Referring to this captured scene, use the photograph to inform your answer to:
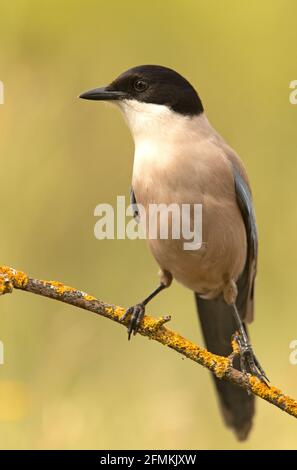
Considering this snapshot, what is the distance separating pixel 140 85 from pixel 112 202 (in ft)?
5.27

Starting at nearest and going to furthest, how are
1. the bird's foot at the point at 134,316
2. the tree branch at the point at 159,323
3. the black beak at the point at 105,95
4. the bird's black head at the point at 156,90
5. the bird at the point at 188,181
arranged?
the tree branch at the point at 159,323
the bird's foot at the point at 134,316
the bird at the point at 188,181
the bird's black head at the point at 156,90
the black beak at the point at 105,95

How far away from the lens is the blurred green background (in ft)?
18.3

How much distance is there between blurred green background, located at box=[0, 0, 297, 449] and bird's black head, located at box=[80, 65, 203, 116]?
53.1 inches

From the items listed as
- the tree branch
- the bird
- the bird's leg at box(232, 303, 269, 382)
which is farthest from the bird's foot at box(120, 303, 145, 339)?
the bird's leg at box(232, 303, 269, 382)

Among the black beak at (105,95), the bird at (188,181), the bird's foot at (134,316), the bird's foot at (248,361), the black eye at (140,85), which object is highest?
the black eye at (140,85)

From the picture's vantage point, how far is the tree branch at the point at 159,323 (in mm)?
4043

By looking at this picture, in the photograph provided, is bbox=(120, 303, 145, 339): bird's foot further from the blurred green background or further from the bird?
the blurred green background

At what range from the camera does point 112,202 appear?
689 cm

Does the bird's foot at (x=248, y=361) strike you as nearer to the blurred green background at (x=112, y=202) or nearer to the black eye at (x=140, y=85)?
the blurred green background at (x=112, y=202)

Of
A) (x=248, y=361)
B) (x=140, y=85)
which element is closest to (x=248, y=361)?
Answer: (x=248, y=361)

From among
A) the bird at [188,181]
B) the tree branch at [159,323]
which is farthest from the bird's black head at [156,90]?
the tree branch at [159,323]

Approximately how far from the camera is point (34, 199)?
21.7 ft

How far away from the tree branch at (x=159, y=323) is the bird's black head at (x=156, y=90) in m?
1.59

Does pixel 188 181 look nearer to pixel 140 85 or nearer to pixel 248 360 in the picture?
pixel 140 85
